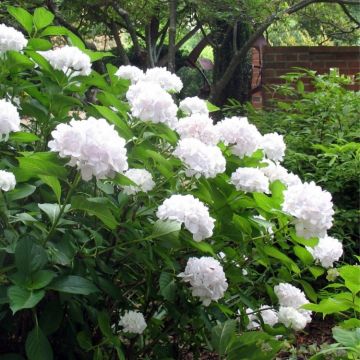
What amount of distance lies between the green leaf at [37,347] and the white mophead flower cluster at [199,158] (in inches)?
23.9

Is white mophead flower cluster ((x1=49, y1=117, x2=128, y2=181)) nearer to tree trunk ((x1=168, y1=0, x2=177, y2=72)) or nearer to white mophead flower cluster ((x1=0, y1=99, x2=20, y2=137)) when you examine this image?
white mophead flower cluster ((x1=0, y1=99, x2=20, y2=137))

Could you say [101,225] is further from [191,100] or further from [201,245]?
[191,100]

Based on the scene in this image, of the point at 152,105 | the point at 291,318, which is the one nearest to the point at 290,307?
the point at 291,318

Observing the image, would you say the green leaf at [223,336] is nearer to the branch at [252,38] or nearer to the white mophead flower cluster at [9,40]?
the white mophead flower cluster at [9,40]

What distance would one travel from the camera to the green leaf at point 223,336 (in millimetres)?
1859

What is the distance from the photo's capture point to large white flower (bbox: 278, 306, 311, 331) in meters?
2.13

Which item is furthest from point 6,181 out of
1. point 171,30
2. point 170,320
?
point 171,30

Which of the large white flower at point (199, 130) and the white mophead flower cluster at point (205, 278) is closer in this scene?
the white mophead flower cluster at point (205, 278)

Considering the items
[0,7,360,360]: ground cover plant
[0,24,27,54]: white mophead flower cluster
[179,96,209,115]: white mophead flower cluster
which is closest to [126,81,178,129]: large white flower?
[0,7,360,360]: ground cover plant

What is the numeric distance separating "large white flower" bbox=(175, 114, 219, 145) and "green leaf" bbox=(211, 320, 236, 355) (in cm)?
59

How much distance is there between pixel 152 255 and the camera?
1.80 meters

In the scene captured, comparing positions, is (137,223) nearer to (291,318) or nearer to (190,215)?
(190,215)

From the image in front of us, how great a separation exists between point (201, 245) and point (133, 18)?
504 cm

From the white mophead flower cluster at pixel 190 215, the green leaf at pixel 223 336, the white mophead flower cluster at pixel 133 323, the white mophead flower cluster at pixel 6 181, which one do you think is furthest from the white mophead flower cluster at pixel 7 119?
the green leaf at pixel 223 336
